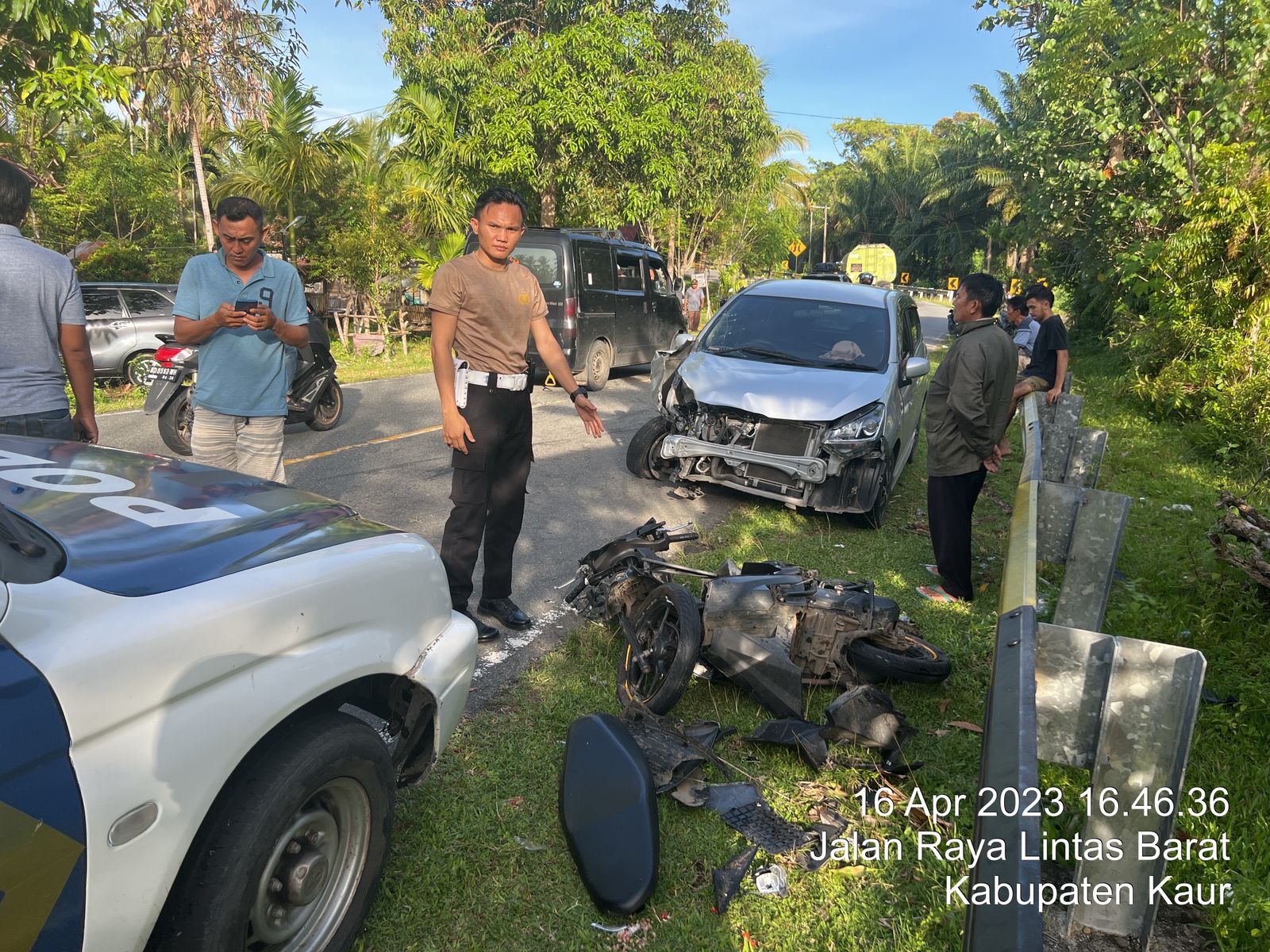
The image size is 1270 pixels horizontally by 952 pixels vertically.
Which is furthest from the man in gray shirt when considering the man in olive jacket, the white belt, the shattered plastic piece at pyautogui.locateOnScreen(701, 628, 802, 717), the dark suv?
the dark suv

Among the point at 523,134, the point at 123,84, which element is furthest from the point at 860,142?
the point at 123,84

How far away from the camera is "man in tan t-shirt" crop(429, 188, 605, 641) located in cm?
390

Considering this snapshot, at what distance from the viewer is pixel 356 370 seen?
47.8ft

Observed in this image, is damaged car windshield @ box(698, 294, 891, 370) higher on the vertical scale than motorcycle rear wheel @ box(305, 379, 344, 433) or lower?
higher

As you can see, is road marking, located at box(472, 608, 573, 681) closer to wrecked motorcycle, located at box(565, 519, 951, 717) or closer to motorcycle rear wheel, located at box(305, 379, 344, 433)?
wrecked motorcycle, located at box(565, 519, 951, 717)

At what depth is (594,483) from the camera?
24.3ft

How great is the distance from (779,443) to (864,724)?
128 inches

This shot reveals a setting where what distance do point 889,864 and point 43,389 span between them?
3.67m

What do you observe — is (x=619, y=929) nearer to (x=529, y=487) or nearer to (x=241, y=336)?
(x=241, y=336)

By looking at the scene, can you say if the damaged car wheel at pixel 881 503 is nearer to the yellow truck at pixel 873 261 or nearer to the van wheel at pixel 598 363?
the van wheel at pixel 598 363

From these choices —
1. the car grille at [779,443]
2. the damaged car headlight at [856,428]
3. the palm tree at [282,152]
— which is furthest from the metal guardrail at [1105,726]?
the palm tree at [282,152]

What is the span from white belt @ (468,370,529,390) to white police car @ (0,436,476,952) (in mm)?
1550

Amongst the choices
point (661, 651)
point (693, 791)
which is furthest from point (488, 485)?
point (693, 791)

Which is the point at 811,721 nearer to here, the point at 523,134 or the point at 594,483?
the point at 594,483
